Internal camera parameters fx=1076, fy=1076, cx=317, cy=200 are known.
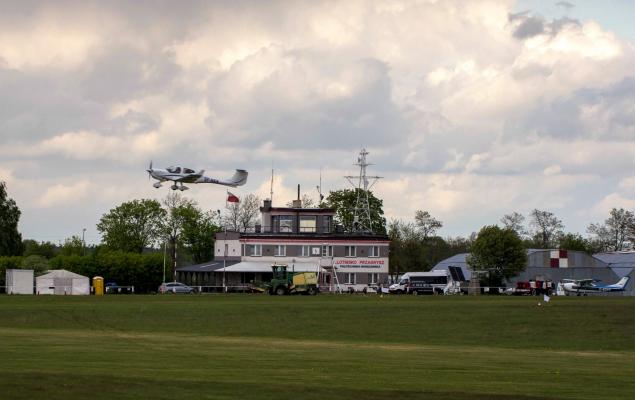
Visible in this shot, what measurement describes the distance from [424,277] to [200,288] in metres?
26.7

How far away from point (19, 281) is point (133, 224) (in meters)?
78.6

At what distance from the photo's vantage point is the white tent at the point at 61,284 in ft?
351

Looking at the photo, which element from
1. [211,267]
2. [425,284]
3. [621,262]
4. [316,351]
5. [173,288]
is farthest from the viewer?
[621,262]

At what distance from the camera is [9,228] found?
155m

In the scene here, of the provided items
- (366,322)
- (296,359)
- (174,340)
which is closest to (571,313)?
(366,322)

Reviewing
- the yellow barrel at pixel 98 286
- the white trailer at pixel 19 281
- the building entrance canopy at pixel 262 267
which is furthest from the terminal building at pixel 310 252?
the white trailer at pixel 19 281

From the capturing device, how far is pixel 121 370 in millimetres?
28078

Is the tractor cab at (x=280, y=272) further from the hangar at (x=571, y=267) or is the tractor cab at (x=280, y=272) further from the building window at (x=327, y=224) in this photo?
the hangar at (x=571, y=267)

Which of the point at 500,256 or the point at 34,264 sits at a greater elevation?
the point at 500,256

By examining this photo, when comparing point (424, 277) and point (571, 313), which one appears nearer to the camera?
point (571, 313)

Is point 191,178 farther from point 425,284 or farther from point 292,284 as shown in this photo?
point 425,284

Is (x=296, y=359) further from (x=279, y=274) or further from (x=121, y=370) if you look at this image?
(x=279, y=274)

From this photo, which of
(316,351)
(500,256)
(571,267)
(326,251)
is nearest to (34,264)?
(326,251)

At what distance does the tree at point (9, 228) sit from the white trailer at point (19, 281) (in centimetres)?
4981
